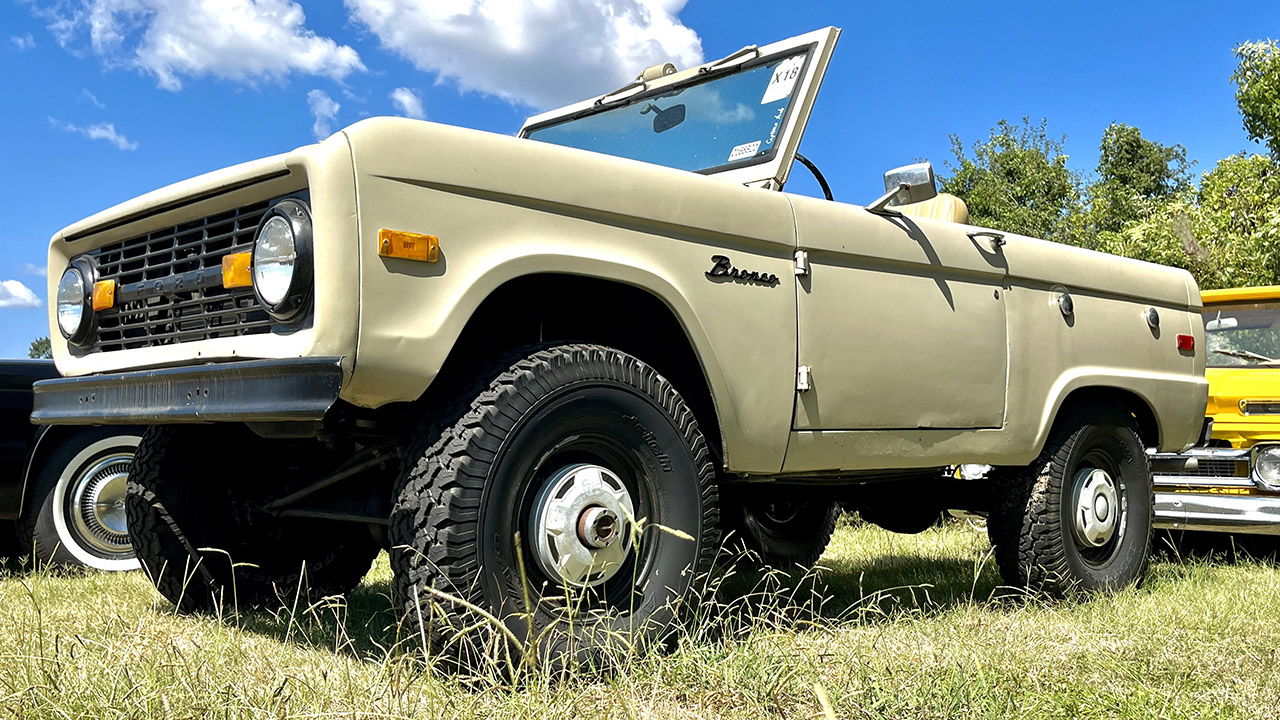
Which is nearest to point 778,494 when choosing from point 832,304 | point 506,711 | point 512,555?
point 832,304

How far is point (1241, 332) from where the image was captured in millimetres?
6516

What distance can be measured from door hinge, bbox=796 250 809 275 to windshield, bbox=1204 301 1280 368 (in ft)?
13.3

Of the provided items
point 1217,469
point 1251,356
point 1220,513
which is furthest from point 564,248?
point 1251,356

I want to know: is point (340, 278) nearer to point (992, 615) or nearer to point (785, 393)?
point (785, 393)

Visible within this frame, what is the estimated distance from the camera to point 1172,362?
4.87m

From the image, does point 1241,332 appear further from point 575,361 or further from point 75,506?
point 75,506

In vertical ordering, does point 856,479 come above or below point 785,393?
below

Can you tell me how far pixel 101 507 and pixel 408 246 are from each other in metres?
3.41

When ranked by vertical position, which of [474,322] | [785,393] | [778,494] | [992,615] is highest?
[474,322]

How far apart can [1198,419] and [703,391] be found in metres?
3.00

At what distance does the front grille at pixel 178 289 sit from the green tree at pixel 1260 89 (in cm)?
1761

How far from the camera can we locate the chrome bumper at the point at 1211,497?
546 cm

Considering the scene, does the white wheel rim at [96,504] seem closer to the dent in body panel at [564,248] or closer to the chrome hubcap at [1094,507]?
the dent in body panel at [564,248]

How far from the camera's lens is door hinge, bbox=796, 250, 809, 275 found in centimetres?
329
